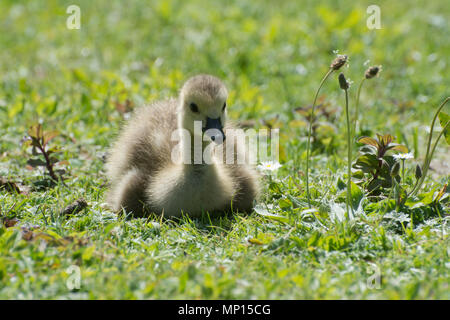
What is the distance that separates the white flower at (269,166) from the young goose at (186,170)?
0.07 metres

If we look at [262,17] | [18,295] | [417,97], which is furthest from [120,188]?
[262,17]

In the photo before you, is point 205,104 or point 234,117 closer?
point 205,104

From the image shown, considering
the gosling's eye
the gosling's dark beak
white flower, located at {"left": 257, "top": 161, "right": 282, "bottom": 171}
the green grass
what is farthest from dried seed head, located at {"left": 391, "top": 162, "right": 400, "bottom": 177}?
the gosling's eye

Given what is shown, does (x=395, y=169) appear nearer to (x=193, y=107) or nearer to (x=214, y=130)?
(x=214, y=130)

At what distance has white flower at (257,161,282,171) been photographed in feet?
14.0

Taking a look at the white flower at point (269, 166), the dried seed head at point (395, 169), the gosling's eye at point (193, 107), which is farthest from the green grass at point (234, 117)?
the gosling's eye at point (193, 107)

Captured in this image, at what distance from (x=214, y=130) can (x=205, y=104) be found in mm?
194

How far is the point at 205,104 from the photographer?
382cm

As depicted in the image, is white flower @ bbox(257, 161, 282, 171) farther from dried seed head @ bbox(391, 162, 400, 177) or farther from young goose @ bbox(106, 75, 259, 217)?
dried seed head @ bbox(391, 162, 400, 177)

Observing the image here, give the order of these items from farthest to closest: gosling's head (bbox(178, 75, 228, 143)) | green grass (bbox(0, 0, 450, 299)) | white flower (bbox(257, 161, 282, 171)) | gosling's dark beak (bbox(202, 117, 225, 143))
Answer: white flower (bbox(257, 161, 282, 171)), gosling's head (bbox(178, 75, 228, 143)), gosling's dark beak (bbox(202, 117, 225, 143)), green grass (bbox(0, 0, 450, 299))

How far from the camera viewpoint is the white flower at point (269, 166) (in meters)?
4.26

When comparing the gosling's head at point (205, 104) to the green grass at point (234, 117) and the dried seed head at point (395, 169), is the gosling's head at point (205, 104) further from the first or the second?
the dried seed head at point (395, 169)

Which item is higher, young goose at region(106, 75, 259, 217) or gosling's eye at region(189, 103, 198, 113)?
gosling's eye at region(189, 103, 198, 113)

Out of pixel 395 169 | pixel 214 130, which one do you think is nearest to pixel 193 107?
pixel 214 130
